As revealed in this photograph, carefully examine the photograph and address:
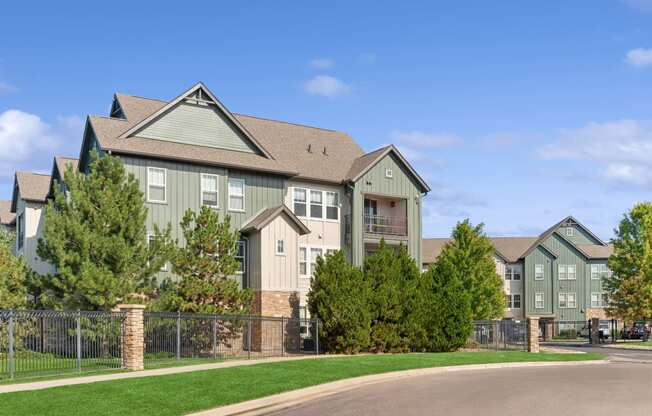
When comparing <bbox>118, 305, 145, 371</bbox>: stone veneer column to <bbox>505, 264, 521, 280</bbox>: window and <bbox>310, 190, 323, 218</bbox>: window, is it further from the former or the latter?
<bbox>505, 264, 521, 280</bbox>: window

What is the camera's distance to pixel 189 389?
1956 cm

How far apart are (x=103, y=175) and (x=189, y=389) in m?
13.6

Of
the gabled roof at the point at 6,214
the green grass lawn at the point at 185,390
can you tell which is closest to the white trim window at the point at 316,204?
the green grass lawn at the point at 185,390

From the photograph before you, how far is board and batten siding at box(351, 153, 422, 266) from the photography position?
40969 millimetres

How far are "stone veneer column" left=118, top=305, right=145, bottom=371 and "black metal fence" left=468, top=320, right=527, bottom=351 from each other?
2001cm

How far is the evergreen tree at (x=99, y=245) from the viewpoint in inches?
1141

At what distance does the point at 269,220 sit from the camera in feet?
117

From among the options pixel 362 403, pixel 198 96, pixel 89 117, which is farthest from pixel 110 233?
pixel 362 403

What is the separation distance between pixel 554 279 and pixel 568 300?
2704 mm

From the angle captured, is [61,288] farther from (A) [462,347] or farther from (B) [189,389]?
(A) [462,347]

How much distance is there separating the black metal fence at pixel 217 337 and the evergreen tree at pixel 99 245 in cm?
238

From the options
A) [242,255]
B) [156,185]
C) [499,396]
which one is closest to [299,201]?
[242,255]

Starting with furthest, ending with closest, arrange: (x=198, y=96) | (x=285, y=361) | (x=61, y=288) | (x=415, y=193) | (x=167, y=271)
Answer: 1. (x=415, y=193)
2. (x=198, y=96)
3. (x=167, y=271)
4. (x=61, y=288)
5. (x=285, y=361)

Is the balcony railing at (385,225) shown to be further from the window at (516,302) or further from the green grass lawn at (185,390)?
the window at (516,302)
